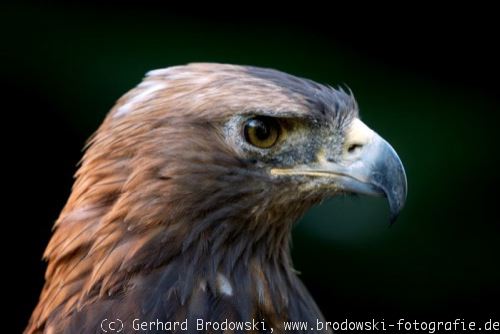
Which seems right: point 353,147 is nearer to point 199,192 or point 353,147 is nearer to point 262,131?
point 262,131

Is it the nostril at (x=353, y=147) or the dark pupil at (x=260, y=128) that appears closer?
the dark pupil at (x=260, y=128)

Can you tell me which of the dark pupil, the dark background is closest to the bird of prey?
the dark pupil

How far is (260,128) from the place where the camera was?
2.89m

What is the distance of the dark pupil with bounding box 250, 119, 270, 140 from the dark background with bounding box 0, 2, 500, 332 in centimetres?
188

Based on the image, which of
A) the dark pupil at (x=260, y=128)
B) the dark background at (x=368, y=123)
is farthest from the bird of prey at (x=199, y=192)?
the dark background at (x=368, y=123)

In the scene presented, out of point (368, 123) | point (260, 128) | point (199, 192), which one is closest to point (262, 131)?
point (260, 128)

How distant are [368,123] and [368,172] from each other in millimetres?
1876

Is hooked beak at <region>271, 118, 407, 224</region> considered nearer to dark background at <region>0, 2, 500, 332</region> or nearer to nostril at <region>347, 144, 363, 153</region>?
nostril at <region>347, 144, 363, 153</region>

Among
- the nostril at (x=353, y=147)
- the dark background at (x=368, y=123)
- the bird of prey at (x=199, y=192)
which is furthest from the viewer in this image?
the dark background at (x=368, y=123)

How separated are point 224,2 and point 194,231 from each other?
222cm

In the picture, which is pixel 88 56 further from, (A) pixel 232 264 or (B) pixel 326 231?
(A) pixel 232 264

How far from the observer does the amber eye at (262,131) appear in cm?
289

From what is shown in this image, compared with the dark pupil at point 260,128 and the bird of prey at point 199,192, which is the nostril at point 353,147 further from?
the dark pupil at point 260,128

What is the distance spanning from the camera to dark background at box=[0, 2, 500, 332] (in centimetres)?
479
